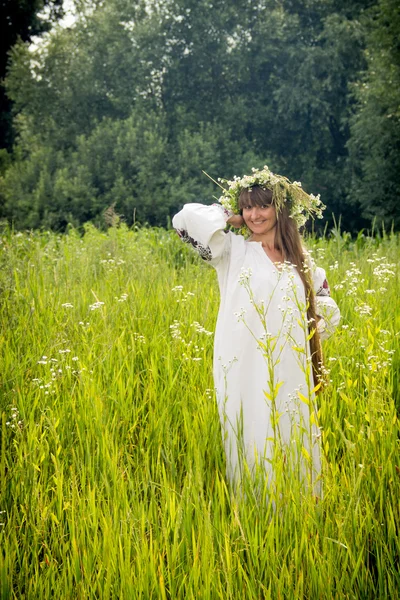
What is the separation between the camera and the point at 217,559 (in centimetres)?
222

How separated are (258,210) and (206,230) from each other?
0.28m

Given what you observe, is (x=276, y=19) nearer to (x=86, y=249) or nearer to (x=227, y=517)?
(x=86, y=249)

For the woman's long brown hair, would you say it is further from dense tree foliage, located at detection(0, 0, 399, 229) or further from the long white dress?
dense tree foliage, located at detection(0, 0, 399, 229)

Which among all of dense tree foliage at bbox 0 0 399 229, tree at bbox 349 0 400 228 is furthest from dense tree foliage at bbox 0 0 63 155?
tree at bbox 349 0 400 228

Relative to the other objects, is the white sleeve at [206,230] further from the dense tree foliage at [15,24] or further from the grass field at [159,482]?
the dense tree foliage at [15,24]

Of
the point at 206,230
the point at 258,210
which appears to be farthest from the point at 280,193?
the point at 206,230

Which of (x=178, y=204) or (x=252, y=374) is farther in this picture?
(x=178, y=204)

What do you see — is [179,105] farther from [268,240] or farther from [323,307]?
[323,307]

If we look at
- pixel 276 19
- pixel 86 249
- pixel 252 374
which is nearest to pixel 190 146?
pixel 276 19

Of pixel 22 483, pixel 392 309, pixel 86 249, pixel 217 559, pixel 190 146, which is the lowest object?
pixel 217 559

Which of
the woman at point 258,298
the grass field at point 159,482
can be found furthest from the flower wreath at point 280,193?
the grass field at point 159,482

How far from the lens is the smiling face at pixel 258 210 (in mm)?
3203

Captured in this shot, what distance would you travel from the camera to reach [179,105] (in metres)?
22.8

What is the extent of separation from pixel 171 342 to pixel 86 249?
3.19 metres
